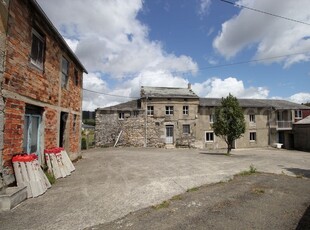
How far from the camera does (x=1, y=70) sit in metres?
5.46

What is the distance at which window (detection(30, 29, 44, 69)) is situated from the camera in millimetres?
7516

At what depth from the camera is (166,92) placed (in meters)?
28.6

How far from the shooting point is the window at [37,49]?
24.7 feet

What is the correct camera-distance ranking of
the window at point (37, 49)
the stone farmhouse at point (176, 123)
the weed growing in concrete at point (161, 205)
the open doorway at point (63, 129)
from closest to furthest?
the weed growing in concrete at point (161, 205) → the window at point (37, 49) → the open doorway at point (63, 129) → the stone farmhouse at point (176, 123)

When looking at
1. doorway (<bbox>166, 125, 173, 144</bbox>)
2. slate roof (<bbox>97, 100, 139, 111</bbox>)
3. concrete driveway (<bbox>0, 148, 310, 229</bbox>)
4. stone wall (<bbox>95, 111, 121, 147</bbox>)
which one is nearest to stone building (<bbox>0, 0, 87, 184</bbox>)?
concrete driveway (<bbox>0, 148, 310, 229</bbox>)

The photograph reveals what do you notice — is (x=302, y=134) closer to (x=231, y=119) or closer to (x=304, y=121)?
(x=304, y=121)

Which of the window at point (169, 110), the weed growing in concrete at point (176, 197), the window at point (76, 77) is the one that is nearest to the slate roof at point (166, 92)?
the window at point (169, 110)

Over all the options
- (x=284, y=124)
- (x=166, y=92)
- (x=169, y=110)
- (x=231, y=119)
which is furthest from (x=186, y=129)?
(x=284, y=124)

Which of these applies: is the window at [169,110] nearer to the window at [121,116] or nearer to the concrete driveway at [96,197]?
the window at [121,116]

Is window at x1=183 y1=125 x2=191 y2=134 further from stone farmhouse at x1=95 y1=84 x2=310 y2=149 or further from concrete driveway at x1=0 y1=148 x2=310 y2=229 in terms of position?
concrete driveway at x1=0 y1=148 x2=310 y2=229

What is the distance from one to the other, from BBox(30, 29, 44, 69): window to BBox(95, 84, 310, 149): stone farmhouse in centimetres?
1763

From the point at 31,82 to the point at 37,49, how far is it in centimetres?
154

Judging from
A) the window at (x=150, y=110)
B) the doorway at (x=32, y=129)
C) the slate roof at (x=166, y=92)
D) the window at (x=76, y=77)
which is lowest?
the doorway at (x=32, y=129)

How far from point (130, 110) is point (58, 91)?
16202 millimetres
